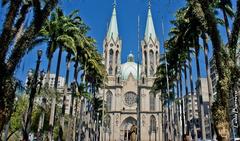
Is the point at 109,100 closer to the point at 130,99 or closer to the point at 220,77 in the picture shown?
the point at 130,99

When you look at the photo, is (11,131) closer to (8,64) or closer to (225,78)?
(8,64)

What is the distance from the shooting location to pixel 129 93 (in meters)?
95.7

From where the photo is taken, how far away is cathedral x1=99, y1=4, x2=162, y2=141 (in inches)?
3504

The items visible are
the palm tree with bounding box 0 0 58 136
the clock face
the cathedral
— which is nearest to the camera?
the palm tree with bounding box 0 0 58 136

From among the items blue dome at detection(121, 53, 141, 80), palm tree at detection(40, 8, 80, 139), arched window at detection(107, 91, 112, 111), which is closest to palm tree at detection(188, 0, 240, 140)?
palm tree at detection(40, 8, 80, 139)

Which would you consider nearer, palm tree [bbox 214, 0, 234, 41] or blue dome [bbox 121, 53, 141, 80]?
palm tree [bbox 214, 0, 234, 41]

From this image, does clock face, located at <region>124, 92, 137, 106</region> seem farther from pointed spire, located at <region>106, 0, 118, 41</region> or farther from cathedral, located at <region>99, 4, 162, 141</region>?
pointed spire, located at <region>106, 0, 118, 41</region>

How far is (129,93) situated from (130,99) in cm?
212

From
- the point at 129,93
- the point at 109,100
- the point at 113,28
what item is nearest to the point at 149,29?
the point at 113,28

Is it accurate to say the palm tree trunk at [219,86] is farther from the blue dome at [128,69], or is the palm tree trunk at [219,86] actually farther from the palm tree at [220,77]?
the blue dome at [128,69]

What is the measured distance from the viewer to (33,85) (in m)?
23.3

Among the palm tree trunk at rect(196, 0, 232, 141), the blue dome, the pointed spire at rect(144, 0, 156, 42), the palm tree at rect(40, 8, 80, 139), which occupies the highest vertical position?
the pointed spire at rect(144, 0, 156, 42)

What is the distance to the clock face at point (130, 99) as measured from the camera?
309 ft

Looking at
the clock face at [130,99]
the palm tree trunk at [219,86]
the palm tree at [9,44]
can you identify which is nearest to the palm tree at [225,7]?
the palm tree trunk at [219,86]
